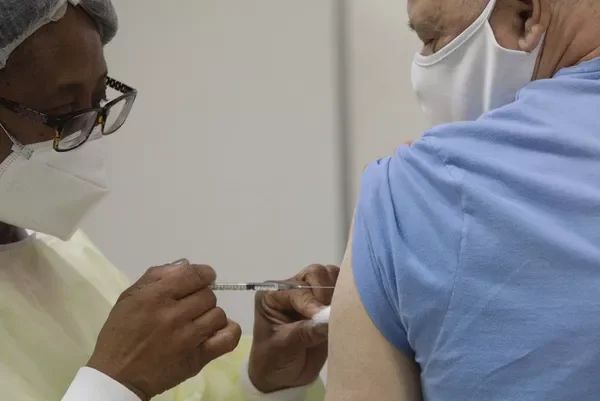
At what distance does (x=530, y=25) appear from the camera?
71 cm

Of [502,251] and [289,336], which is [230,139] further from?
[502,251]

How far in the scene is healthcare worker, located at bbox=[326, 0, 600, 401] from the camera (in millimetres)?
582

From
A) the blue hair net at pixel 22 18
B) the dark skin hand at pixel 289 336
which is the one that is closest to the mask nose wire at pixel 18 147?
the blue hair net at pixel 22 18

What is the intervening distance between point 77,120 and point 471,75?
2.01 feet

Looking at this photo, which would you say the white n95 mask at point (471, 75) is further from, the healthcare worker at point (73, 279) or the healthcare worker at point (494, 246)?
the healthcare worker at point (73, 279)

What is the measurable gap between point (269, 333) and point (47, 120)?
1.74 feet

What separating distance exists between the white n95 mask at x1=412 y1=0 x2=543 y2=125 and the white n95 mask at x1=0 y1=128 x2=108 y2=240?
0.56m


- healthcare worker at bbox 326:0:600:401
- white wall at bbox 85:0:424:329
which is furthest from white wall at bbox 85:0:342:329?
healthcare worker at bbox 326:0:600:401

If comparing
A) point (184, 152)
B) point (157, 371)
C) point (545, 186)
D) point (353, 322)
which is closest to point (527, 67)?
point (545, 186)

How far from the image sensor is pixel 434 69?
792 millimetres

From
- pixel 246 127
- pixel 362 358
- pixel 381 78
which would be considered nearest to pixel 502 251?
pixel 362 358

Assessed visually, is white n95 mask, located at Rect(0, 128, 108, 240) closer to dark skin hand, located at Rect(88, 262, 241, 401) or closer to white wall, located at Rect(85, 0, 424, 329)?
dark skin hand, located at Rect(88, 262, 241, 401)

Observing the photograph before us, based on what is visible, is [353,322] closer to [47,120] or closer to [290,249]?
[47,120]

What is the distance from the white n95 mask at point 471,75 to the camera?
73cm
